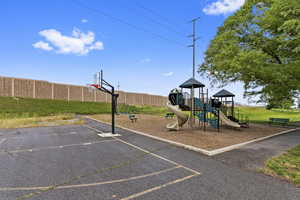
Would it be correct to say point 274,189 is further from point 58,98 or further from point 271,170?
point 58,98

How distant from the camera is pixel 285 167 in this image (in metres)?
4.57

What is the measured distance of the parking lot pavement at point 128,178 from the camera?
3.22m

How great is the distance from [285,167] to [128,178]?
471cm

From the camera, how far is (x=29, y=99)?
2850 cm

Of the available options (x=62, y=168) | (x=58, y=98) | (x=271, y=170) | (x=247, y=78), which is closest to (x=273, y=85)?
(x=247, y=78)

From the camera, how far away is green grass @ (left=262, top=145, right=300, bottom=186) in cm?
401

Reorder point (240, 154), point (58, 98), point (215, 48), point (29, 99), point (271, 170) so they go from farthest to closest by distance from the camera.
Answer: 1. point (58, 98)
2. point (29, 99)
3. point (215, 48)
4. point (240, 154)
5. point (271, 170)

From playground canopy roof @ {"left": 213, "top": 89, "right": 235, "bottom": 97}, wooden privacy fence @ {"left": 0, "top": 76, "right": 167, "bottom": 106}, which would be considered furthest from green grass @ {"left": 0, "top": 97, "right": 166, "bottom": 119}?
playground canopy roof @ {"left": 213, "top": 89, "right": 235, "bottom": 97}

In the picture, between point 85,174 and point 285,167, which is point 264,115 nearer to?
point 285,167

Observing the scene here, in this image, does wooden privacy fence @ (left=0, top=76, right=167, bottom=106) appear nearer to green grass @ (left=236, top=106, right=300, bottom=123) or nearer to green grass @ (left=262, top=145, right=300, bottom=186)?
green grass @ (left=262, top=145, right=300, bottom=186)

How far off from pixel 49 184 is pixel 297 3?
34.4 feet

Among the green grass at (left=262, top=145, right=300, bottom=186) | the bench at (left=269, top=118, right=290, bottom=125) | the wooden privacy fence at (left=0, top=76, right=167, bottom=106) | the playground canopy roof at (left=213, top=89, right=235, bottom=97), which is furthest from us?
the wooden privacy fence at (left=0, top=76, right=167, bottom=106)

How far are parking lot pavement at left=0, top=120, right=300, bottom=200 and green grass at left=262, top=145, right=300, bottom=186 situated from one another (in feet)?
1.41

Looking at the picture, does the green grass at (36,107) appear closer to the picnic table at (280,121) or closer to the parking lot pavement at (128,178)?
the parking lot pavement at (128,178)
